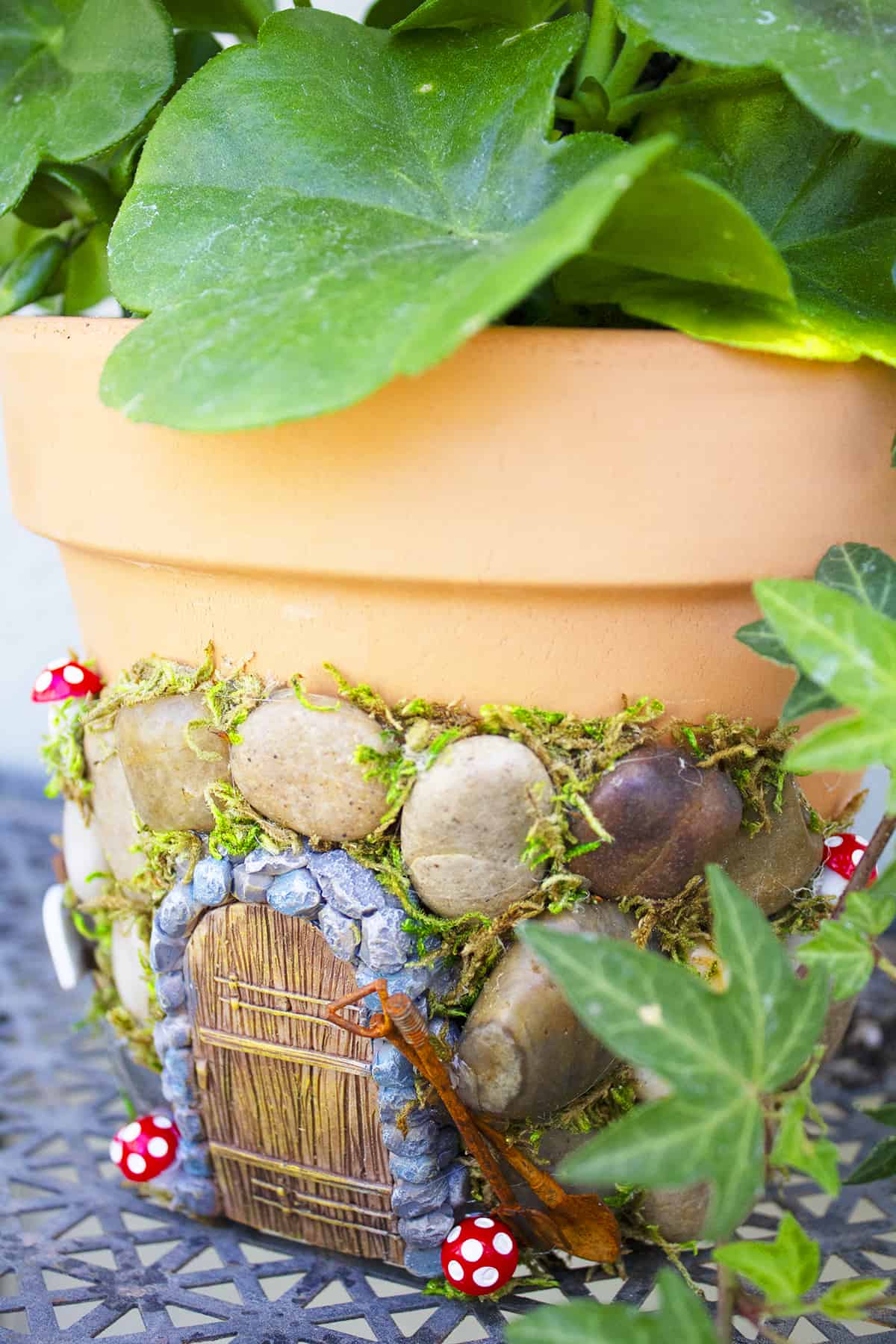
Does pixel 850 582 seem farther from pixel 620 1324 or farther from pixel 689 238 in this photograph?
pixel 620 1324

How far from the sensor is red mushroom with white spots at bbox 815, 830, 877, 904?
683 mm

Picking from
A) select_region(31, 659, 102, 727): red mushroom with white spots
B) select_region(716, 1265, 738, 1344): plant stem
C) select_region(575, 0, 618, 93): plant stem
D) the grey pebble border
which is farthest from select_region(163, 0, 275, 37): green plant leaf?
select_region(716, 1265, 738, 1344): plant stem

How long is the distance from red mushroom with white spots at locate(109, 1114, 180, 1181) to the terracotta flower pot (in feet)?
0.95

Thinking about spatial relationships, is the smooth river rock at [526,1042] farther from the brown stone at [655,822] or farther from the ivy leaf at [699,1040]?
the ivy leaf at [699,1040]

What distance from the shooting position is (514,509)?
0.53 meters

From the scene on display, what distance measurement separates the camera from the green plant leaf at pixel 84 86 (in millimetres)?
660

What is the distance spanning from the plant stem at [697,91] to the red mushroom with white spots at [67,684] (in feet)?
1.50

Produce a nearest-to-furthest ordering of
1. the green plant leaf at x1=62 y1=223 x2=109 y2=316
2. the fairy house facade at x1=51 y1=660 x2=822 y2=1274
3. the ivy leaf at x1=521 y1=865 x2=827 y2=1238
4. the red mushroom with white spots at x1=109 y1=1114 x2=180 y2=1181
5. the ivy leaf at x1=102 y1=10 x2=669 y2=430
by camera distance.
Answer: the ivy leaf at x1=521 y1=865 x2=827 y2=1238 < the ivy leaf at x1=102 y1=10 x2=669 y2=430 < the fairy house facade at x1=51 y1=660 x2=822 y2=1274 < the red mushroom with white spots at x1=109 y1=1114 x2=180 y2=1181 < the green plant leaf at x1=62 y1=223 x2=109 y2=316

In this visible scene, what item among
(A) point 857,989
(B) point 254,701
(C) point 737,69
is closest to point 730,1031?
(A) point 857,989

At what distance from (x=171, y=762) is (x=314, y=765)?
0.10 m

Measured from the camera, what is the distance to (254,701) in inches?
23.9

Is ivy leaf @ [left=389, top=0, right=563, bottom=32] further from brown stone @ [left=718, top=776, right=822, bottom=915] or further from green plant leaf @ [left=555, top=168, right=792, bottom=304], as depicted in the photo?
brown stone @ [left=718, top=776, right=822, bottom=915]

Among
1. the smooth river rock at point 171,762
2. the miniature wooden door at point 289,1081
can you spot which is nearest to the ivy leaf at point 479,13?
the smooth river rock at point 171,762

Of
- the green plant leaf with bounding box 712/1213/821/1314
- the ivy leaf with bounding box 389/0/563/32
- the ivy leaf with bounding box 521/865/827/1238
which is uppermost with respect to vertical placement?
the ivy leaf with bounding box 389/0/563/32
